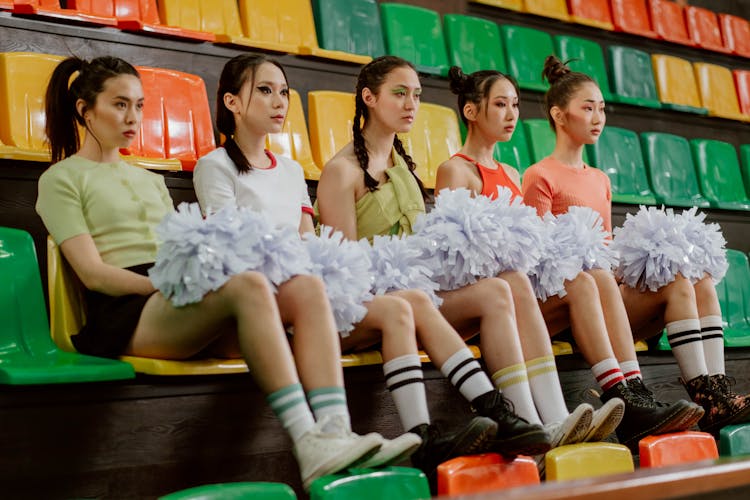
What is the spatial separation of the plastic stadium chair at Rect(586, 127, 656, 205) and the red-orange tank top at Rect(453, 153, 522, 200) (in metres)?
1.07

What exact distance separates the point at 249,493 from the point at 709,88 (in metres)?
3.35

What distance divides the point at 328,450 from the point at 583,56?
2.63m

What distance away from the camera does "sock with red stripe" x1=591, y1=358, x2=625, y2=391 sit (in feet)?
5.84

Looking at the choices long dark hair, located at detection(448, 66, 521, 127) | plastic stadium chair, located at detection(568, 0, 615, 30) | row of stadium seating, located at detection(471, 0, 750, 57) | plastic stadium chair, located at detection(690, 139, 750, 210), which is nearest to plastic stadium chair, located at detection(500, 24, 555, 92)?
row of stadium seating, located at detection(471, 0, 750, 57)

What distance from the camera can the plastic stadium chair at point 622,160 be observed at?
3.18 m

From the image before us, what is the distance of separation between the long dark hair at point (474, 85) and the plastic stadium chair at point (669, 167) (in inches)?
49.9

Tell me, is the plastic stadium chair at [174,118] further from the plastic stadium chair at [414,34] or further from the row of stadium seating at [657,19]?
the row of stadium seating at [657,19]

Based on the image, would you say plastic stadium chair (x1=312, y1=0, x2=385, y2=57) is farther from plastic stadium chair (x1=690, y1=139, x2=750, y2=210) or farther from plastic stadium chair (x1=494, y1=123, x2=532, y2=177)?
plastic stadium chair (x1=690, y1=139, x2=750, y2=210)

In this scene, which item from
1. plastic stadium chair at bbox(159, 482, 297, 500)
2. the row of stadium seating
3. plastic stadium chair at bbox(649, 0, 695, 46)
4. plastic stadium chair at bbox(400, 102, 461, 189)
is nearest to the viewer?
plastic stadium chair at bbox(159, 482, 297, 500)

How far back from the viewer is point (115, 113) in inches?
66.6

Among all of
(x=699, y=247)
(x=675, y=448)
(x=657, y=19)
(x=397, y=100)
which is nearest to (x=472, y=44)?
(x=657, y=19)

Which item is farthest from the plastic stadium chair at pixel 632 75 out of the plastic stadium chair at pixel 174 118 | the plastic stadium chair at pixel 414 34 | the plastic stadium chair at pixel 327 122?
the plastic stadium chair at pixel 174 118

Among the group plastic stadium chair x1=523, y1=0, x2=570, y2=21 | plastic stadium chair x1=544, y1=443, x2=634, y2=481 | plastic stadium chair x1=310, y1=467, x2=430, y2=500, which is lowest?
plastic stadium chair x1=544, y1=443, x2=634, y2=481

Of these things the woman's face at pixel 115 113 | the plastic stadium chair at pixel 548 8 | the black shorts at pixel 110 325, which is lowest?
the black shorts at pixel 110 325
